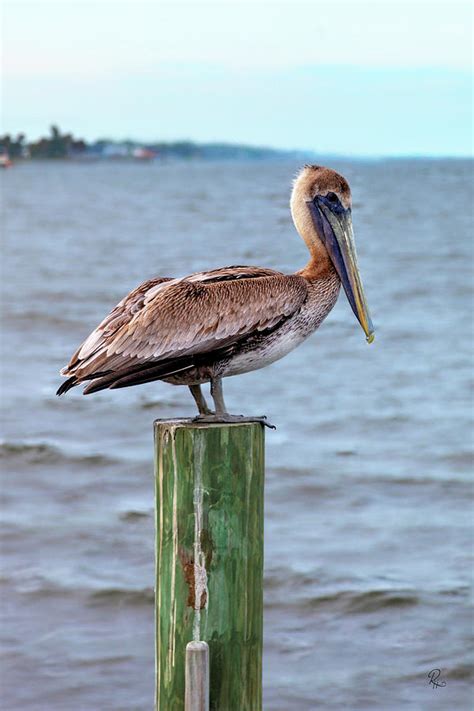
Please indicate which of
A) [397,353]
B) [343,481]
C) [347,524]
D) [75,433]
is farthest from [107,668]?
[397,353]

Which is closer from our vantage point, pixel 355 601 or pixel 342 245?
pixel 342 245

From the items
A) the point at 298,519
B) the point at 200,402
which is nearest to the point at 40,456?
the point at 298,519

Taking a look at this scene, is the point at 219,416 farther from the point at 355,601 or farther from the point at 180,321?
the point at 355,601

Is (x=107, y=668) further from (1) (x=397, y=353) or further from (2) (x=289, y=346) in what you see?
(1) (x=397, y=353)

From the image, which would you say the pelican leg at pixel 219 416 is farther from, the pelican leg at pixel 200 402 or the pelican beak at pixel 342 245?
the pelican beak at pixel 342 245

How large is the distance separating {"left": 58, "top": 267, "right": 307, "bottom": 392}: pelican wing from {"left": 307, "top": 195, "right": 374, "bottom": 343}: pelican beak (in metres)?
0.21

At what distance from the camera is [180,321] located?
4297 millimetres

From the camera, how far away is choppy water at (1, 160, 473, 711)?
6512 mm

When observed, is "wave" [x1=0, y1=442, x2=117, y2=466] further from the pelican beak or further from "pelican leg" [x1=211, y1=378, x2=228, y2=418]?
"pelican leg" [x1=211, y1=378, x2=228, y2=418]

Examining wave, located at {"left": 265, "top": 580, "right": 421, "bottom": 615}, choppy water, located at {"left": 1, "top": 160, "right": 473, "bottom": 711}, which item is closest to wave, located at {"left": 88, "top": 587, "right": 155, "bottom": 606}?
choppy water, located at {"left": 1, "top": 160, "right": 473, "bottom": 711}

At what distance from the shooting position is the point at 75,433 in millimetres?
11133

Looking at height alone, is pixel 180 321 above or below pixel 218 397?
above
